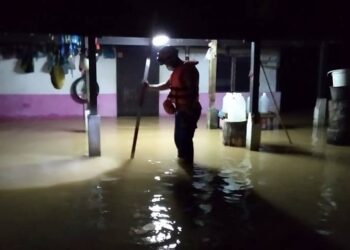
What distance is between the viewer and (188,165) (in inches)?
296

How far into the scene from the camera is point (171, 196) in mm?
5777

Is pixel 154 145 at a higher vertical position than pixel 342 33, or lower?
lower

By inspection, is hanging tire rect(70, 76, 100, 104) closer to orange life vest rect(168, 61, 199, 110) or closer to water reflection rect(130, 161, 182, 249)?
orange life vest rect(168, 61, 199, 110)

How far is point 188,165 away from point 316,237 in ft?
10.9

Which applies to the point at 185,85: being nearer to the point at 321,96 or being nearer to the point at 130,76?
the point at 321,96

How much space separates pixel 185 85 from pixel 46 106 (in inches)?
300

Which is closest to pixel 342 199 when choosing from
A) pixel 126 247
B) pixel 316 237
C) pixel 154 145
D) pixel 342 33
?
pixel 316 237

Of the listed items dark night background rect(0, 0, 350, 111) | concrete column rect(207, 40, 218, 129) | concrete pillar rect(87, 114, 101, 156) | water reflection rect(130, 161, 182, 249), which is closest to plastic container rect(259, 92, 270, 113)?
concrete column rect(207, 40, 218, 129)

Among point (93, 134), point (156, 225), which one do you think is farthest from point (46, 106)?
point (156, 225)

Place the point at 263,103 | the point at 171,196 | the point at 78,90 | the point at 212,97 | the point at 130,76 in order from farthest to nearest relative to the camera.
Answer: the point at 130,76
the point at 78,90
the point at 212,97
the point at 263,103
the point at 171,196

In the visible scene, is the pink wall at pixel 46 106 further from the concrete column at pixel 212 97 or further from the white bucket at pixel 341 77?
the white bucket at pixel 341 77

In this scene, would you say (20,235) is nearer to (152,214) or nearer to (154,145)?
(152,214)

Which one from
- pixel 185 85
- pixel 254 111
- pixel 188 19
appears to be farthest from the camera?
pixel 254 111

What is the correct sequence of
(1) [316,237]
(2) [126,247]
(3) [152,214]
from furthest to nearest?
(3) [152,214] < (1) [316,237] < (2) [126,247]
